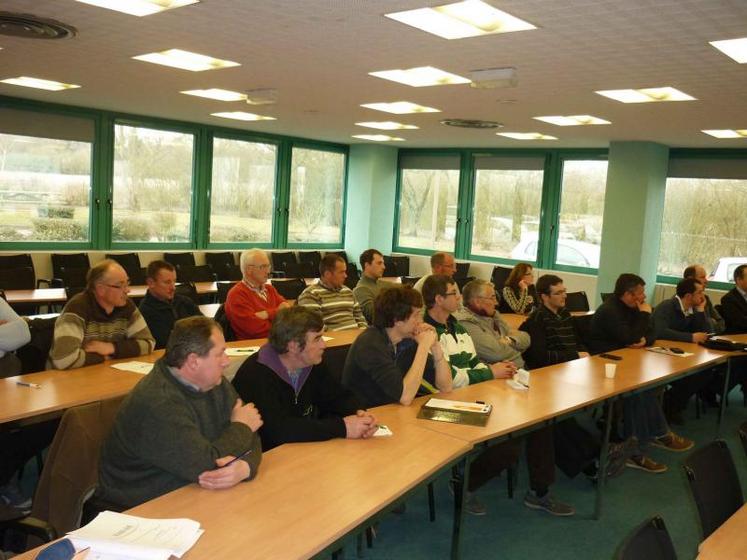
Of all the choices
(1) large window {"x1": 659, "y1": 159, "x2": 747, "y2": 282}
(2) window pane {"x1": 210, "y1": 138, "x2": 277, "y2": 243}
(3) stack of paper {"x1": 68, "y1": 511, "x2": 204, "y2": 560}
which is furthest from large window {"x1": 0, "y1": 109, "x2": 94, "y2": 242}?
(1) large window {"x1": 659, "y1": 159, "x2": 747, "y2": 282}

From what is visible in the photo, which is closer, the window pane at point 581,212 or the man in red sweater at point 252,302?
the man in red sweater at point 252,302

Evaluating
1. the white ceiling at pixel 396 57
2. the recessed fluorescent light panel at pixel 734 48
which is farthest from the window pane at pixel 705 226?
the recessed fluorescent light panel at pixel 734 48

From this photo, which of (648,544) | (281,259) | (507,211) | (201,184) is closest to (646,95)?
(648,544)

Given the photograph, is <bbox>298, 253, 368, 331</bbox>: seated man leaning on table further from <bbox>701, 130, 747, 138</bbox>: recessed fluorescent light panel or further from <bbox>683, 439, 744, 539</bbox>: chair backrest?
<bbox>701, 130, 747, 138</bbox>: recessed fluorescent light panel

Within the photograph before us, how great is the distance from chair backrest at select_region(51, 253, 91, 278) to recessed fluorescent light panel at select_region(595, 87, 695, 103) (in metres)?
6.76

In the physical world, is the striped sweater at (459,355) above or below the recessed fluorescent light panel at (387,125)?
below

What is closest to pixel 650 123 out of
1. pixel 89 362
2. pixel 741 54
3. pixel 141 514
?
pixel 741 54

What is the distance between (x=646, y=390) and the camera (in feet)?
16.2

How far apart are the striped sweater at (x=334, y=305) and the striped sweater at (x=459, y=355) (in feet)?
5.74

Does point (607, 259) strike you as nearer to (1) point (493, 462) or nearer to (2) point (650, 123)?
(2) point (650, 123)

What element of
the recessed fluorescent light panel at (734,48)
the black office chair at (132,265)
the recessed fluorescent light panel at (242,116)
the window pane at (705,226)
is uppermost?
the recessed fluorescent light panel at (242,116)

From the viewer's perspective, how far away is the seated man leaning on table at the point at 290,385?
3.03m

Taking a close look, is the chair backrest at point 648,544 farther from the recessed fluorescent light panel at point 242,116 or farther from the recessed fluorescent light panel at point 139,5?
the recessed fluorescent light panel at point 242,116

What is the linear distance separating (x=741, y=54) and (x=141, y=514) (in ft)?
14.6
